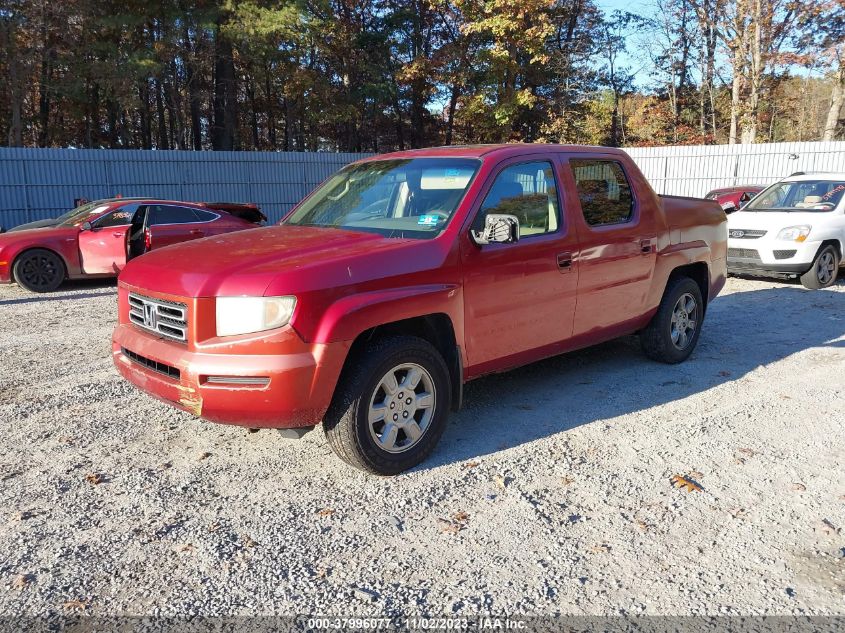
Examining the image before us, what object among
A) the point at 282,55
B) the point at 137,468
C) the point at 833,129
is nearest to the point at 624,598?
the point at 137,468

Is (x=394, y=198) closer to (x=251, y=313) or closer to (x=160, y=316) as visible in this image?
(x=251, y=313)

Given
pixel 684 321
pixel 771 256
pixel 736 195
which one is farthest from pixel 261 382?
pixel 736 195

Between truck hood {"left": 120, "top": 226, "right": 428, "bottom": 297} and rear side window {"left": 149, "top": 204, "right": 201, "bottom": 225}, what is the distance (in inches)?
280

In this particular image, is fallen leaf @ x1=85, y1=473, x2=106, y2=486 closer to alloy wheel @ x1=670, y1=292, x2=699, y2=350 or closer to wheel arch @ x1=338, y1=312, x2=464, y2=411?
wheel arch @ x1=338, y1=312, x2=464, y2=411

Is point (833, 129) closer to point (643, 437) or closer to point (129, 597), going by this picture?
point (643, 437)

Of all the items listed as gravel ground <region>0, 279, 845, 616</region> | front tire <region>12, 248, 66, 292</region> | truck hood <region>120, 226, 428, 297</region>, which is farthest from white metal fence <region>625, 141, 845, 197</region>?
truck hood <region>120, 226, 428, 297</region>

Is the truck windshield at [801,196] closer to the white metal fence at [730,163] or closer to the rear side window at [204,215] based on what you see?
the rear side window at [204,215]

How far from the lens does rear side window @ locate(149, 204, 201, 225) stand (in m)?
10.9

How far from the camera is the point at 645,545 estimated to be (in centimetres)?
328

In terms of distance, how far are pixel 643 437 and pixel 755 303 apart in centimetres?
582

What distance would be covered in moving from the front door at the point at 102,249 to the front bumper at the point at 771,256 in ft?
31.3

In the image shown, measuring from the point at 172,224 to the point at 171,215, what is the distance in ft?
0.56

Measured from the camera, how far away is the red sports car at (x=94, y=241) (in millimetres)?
10375

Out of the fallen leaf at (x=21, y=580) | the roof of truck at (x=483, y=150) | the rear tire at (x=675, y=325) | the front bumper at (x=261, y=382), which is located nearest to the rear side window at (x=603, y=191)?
the roof of truck at (x=483, y=150)
